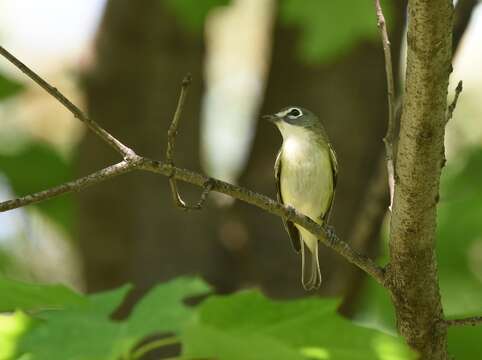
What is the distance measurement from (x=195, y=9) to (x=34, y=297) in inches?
106

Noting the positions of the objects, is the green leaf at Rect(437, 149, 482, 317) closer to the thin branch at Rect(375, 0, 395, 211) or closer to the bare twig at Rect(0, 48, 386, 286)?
the thin branch at Rect(375, 0, 395, 211)

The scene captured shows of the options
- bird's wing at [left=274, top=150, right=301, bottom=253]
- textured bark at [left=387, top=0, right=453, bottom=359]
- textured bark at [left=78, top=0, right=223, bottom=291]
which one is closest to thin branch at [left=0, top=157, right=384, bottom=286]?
textured bark at [left=387, top=0, right=453, bottom=359]

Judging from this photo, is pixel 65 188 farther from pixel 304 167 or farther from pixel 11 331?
pixel 304 167

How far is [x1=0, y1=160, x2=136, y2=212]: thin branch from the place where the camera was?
1975 mm

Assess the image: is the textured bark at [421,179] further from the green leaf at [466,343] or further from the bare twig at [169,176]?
the green leaf at [466,343]

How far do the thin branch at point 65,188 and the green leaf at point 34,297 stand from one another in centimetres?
29

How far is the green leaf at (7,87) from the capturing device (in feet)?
14.2

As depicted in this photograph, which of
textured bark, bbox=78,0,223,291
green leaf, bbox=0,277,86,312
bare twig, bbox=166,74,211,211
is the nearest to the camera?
green leaf, bbox=0,277,86,312

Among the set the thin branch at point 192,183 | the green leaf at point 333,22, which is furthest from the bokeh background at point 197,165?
the thin branch at point 192,183

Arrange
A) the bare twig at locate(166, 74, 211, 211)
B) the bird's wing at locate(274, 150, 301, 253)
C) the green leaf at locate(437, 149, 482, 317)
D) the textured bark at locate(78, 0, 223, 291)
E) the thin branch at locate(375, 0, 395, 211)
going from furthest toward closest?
the green leaf at locate(437, 149, 482, 317) → the textured bark at locate(78, 0, 223, 291) → the bird's wing at locate(274, 150, 301, 253) → the thin branch at locate(375, 0, 395, 211) → the bare twig at locate(166, 74, 211, 211)

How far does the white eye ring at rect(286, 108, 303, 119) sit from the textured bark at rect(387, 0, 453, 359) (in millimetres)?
2630

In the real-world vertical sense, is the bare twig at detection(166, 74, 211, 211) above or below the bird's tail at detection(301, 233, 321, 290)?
below

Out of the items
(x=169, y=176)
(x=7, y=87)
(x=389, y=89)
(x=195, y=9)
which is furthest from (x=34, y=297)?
Result: (x=7, y=87)

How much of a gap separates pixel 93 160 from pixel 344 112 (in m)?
1.77
